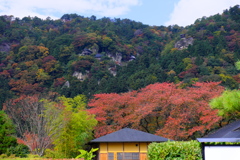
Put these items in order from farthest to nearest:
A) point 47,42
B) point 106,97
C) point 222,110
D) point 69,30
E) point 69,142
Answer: point 69,30
point 47,42
point 106,97
point 69,142
point 222,110

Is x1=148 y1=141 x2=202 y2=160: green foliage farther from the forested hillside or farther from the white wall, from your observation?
the forested hillside

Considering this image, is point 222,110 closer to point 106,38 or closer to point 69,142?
point 69,142

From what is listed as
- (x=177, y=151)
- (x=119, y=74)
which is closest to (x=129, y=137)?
(x=177, y=151)

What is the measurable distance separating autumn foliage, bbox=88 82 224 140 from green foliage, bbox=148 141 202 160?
8273 mm

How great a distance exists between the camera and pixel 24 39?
68562mm

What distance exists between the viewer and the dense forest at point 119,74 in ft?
72.6

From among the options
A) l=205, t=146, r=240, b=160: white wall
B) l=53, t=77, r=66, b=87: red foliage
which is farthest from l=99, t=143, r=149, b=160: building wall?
l=53, t=77, r=66, b=87: red foliage

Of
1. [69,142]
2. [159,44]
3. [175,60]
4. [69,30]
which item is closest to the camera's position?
[69,142]

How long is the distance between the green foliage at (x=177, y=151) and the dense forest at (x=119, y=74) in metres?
7.82

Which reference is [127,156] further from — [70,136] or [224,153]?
[224,153]

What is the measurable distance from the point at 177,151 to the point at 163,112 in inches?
441

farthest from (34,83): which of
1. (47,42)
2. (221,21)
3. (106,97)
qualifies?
(221,21)

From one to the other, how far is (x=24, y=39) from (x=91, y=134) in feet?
168

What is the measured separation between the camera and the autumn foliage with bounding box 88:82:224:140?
21312 millimetres
